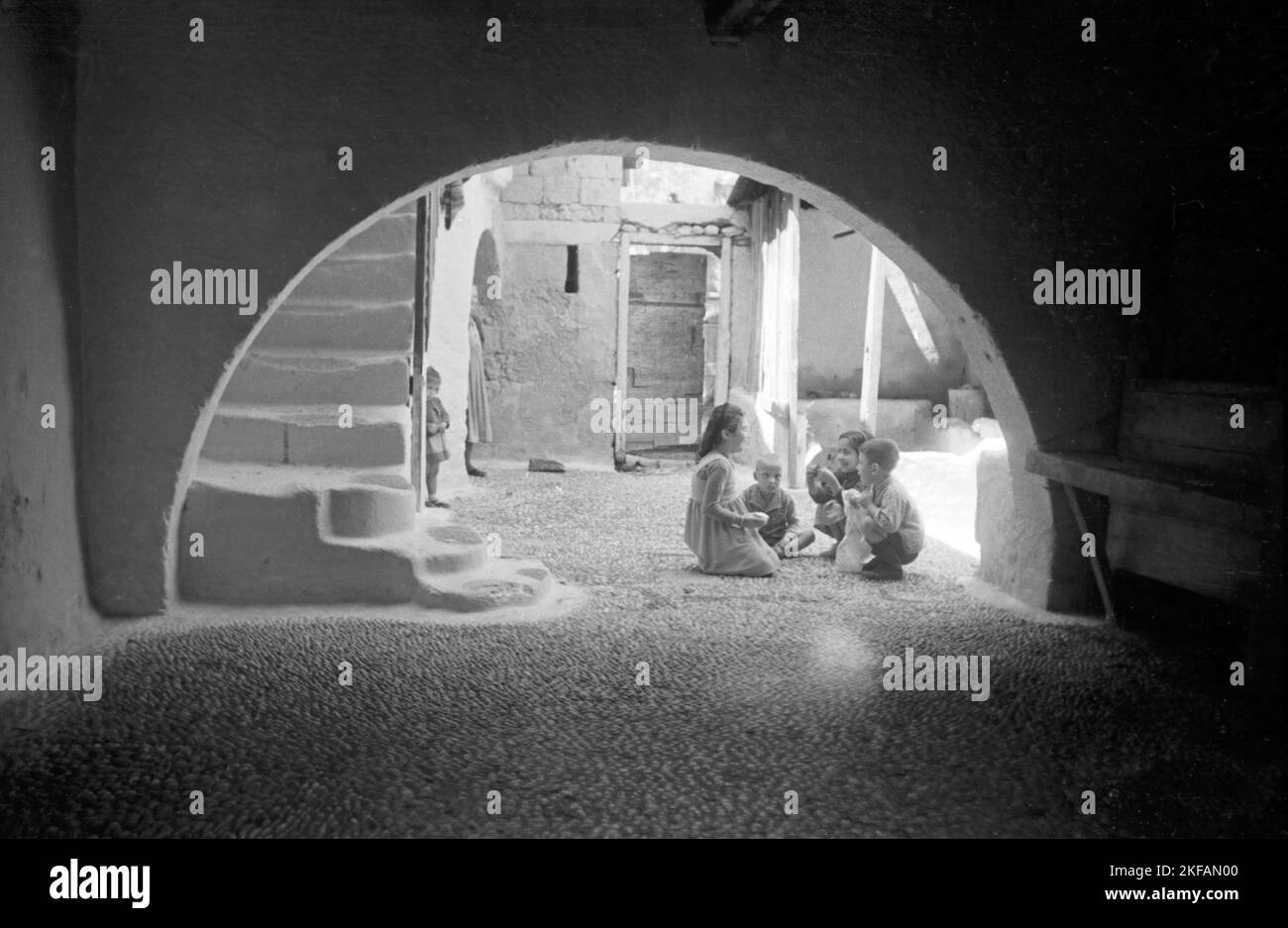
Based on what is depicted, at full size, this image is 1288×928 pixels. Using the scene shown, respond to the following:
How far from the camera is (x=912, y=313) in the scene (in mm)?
10875

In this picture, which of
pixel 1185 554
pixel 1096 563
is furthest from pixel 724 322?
pixel 1185 554

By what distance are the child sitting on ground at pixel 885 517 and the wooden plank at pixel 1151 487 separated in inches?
43.2

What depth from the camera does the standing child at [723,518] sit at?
5352 mm

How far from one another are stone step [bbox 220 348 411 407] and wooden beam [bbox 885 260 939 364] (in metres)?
6.95

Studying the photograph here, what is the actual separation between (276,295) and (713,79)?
201 centimetres

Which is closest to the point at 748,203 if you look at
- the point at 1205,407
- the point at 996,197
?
the point at 996,197

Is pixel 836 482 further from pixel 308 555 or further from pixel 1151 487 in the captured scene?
pixel 308 555

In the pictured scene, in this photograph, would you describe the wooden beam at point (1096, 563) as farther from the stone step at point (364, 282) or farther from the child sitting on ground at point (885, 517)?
the stone step at point (364, 282)

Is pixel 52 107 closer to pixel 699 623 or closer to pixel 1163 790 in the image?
pixel 699 623

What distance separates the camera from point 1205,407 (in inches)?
147

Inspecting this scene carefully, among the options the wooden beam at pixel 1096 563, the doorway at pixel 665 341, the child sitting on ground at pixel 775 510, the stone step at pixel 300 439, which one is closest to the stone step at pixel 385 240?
the stone step at pixel 300 439

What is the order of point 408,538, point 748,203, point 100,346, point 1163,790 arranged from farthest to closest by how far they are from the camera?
1. point 748,203
2. point 408,538
3. point 100,346
4. point 1163,790

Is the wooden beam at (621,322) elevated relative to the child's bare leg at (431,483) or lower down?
elevated

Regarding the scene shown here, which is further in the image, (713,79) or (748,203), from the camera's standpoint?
(748,203)
